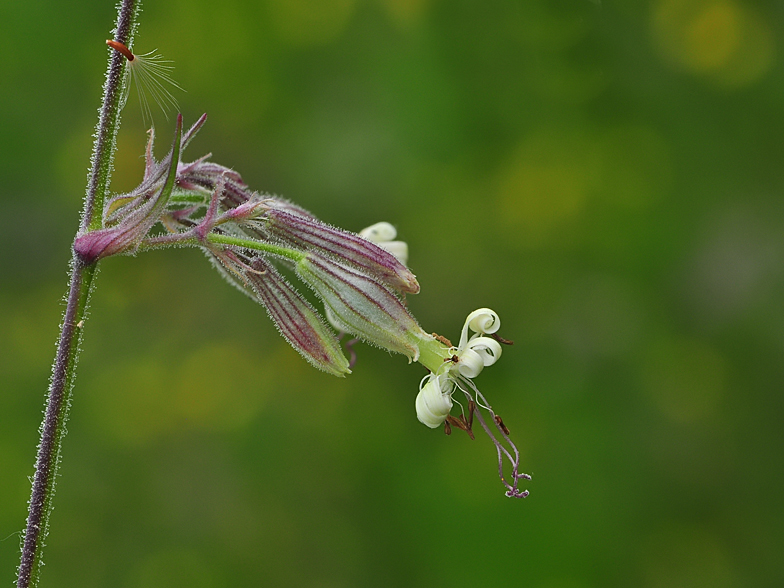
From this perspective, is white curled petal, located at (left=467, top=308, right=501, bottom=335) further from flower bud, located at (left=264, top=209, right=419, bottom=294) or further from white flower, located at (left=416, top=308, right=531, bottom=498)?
flower bud, located at (left=264, top=209, right=419, bottom=294)

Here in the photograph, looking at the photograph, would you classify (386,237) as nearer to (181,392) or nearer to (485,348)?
(485,348)

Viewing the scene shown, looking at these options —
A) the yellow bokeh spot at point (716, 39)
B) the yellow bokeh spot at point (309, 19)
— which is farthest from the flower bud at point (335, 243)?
the yellow bokeh spot at point (716, 39)

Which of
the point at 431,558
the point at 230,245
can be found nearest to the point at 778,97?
the point at 431,558

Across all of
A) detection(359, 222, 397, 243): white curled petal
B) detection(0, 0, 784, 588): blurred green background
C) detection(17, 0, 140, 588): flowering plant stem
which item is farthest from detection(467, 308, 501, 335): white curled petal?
detection(0, 0, 784, 588): blurred green background

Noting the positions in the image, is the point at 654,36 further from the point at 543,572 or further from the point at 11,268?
the point at 11,268

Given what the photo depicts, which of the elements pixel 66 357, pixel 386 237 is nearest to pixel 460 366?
pixel 386 237
